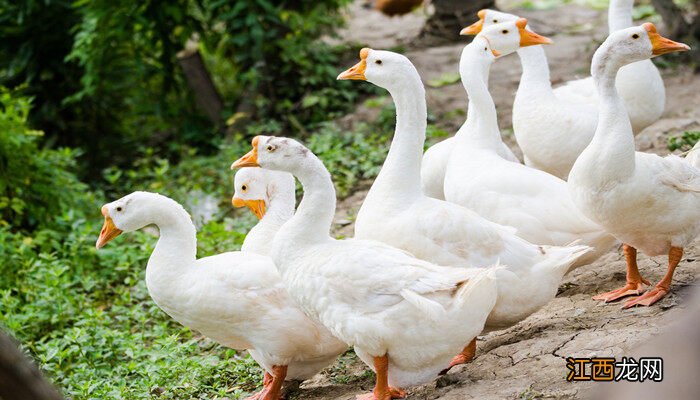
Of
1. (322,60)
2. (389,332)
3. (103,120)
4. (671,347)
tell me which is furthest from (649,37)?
(103,120)

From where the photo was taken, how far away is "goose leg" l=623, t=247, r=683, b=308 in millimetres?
5258

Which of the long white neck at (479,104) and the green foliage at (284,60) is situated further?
the green foliage at (284,60)

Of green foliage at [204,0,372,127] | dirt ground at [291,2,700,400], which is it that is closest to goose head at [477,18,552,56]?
dirt ground at [291,2,700,400]

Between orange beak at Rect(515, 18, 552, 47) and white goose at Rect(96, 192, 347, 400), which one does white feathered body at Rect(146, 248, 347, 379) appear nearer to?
white goose at Rect(96, 192, 347, 400)

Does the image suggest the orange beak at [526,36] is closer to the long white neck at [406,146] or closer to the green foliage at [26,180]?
the long white neck at [406,146]

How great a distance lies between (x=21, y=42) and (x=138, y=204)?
7.23m

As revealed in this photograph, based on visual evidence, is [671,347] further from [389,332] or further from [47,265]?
[47,265]

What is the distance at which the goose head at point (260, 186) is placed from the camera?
5.84 metres

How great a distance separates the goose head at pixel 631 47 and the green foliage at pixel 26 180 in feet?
18.1

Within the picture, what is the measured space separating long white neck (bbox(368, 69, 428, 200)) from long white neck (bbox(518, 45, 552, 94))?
1.71 meters

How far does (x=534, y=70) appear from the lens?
22.7ft

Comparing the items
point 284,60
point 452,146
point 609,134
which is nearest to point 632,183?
point 609,134

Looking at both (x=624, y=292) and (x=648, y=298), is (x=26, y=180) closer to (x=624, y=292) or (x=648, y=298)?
(x=624, y=292)

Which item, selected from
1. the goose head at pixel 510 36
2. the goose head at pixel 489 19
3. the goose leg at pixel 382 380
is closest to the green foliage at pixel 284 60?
the goose head at pixel 489 19
